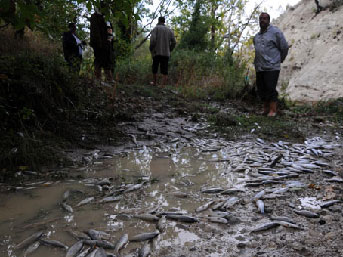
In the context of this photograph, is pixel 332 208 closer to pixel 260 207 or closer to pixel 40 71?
pixel 260 207

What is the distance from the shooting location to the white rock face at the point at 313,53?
17047 mm

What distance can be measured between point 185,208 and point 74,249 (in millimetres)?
1030

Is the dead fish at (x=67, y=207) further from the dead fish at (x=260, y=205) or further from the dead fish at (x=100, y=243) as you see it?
the dead fish at (x=260, y=205)

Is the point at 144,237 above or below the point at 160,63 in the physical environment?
below

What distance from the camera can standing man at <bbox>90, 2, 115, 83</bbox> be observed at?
8078 mm

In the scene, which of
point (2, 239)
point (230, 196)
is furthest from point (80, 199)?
point (230, 196)

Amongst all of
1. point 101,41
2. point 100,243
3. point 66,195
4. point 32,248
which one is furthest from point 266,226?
point 101,41

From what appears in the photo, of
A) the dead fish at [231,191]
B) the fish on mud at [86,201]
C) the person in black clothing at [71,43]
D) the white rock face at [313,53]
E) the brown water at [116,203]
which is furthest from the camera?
the white rock face at [313,53]

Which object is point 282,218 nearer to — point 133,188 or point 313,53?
point 133,188

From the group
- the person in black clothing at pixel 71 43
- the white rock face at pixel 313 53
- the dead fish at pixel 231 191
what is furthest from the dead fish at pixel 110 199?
the white rock face at pixel 313 53

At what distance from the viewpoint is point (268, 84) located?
7270mm

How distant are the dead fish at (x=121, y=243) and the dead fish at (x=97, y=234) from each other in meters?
0.12

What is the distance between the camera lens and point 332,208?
2.54m

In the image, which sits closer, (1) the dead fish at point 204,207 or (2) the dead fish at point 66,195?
(1) the dead fish at point 204,207
